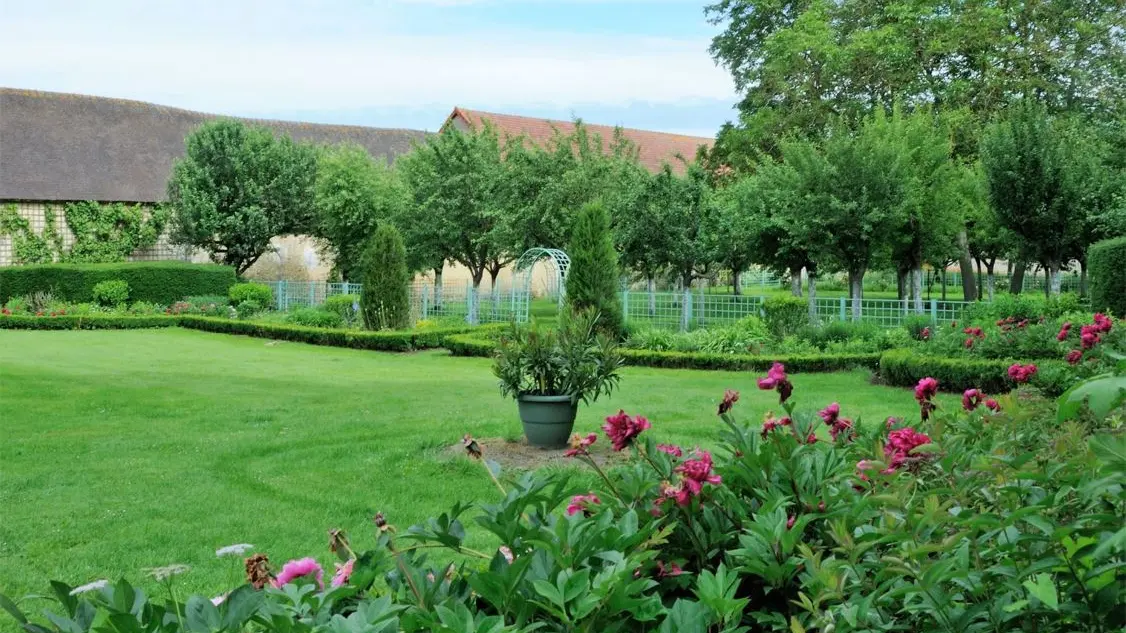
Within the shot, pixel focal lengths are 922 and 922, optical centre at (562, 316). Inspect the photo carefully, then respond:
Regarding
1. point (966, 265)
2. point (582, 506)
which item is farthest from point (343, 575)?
point (966, 265)

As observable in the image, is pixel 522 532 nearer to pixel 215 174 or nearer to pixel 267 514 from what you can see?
pixel 267 514

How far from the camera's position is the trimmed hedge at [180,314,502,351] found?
17.3 meters

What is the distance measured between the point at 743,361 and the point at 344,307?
1131cm

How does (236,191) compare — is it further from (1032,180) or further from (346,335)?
(1032,180)

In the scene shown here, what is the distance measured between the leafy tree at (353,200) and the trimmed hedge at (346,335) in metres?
6.56

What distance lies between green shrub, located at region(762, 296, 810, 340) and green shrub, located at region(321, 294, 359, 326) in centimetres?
945

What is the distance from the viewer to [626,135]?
45.0m

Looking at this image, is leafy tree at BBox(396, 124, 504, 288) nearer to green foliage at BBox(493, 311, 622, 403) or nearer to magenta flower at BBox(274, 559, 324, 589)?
green foliage at BBox(493, 311, 622, 403)

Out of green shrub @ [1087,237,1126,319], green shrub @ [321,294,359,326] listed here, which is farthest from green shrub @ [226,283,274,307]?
green shrub @ [1087,237,1126,319]

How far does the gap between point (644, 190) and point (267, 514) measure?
16141 mm

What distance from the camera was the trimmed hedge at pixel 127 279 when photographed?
25766 millimetres

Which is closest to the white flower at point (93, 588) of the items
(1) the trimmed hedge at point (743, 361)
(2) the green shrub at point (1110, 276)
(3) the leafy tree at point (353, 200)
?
(1) the trimmed hedge at point (743, 361)

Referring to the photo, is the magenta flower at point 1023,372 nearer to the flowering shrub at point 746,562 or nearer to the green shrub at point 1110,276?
the flowering shrub at point 746,562

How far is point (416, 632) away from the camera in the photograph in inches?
64.4
